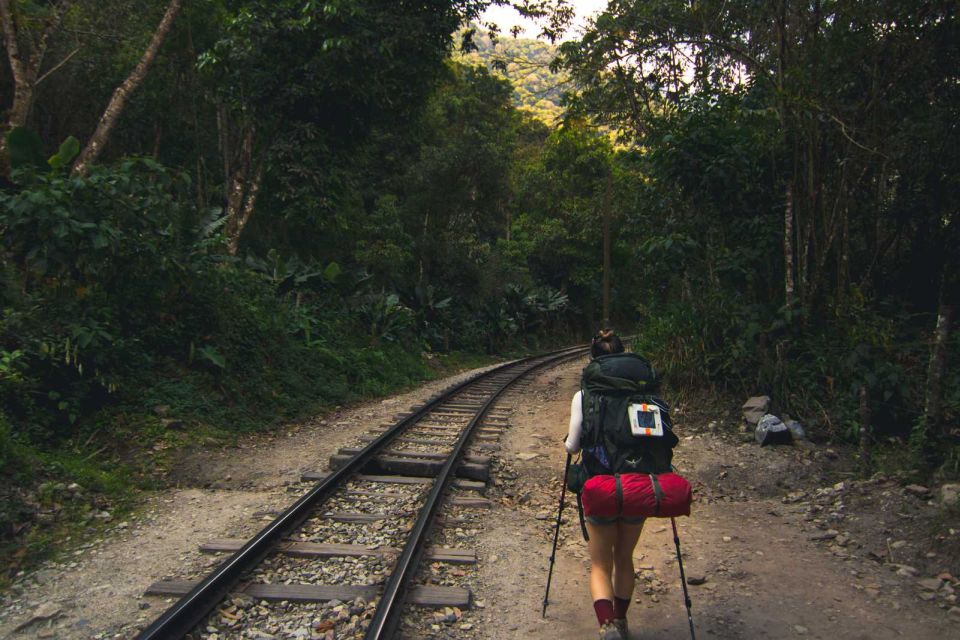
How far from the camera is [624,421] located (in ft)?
10.0

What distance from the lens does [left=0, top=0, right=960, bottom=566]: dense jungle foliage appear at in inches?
247

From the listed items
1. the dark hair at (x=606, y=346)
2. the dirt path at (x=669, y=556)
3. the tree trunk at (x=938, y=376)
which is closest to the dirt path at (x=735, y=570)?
the dirt path at (x=669, y=556)

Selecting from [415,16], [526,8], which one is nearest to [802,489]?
[526,8]

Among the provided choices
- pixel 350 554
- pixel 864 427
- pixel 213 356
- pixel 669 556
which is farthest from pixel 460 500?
pixel 213 356

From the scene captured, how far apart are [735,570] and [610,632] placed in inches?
74.0

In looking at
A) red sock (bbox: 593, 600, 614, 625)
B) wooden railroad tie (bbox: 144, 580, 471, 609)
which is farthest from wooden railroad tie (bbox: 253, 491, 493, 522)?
red sock (bbox: 593, 600, 614, 625)

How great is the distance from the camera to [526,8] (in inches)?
437

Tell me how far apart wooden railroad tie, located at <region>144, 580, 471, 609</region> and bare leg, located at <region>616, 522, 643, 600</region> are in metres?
0.97

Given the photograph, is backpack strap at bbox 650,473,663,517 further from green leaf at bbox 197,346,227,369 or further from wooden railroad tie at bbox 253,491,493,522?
green leaf at bbox 197,346,227,369

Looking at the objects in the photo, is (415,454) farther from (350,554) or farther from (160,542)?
(160,542)

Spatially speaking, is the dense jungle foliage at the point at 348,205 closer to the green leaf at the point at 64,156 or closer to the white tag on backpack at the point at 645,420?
the green leaf at the point at 64,156

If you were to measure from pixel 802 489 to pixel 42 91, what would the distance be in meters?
17.3

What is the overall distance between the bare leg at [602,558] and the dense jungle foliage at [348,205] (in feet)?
12.3

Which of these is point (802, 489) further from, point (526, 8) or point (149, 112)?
point (149, 112)
